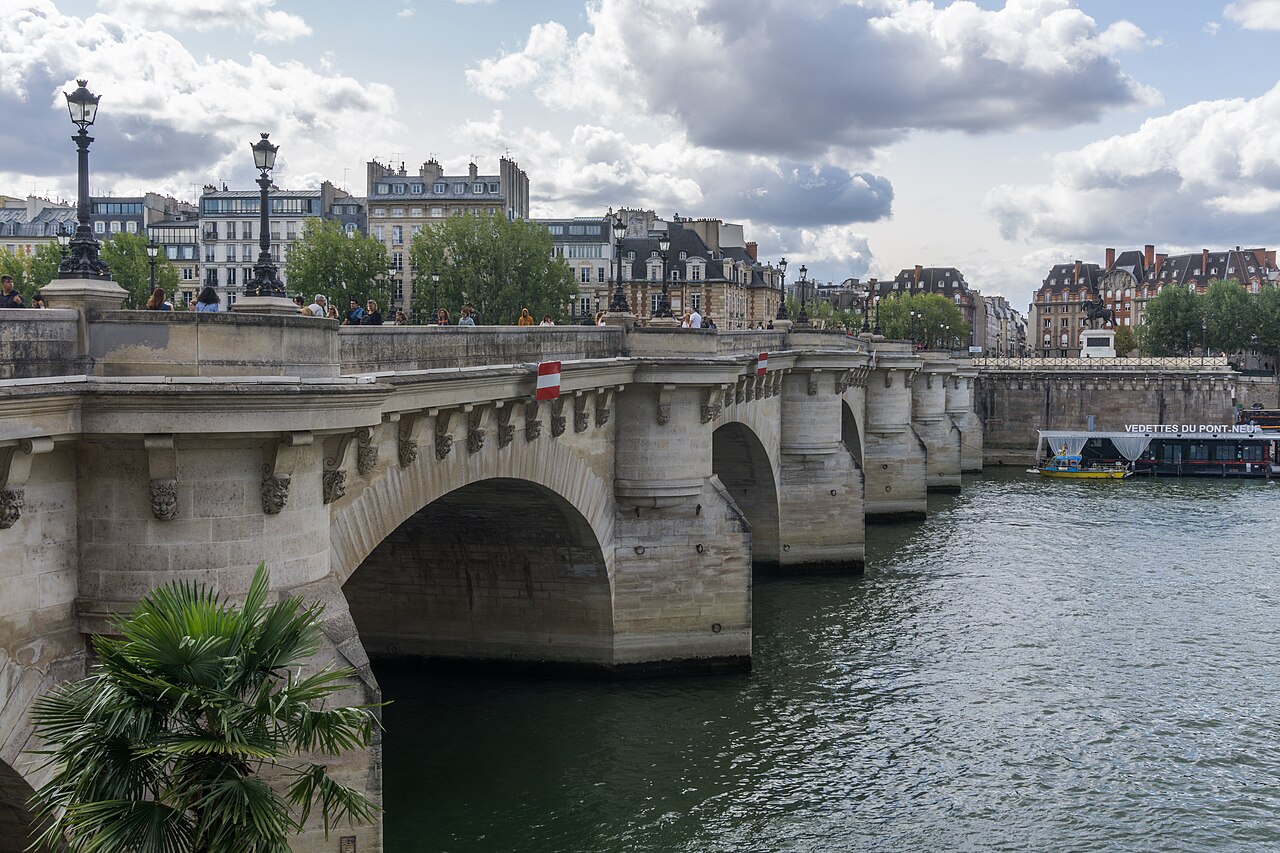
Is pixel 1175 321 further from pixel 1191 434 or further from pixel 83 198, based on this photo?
pixel 83 198

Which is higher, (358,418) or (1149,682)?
(358,418)

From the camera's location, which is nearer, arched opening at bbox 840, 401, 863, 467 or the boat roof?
arched opening at bbox 840, 401, 863, 467

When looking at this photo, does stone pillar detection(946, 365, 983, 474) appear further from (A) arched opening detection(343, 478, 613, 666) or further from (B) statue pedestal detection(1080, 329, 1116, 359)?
(A) arched opening detection(343, 478, 613, 666)

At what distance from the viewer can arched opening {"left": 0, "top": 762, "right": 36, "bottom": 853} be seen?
12.0 meters

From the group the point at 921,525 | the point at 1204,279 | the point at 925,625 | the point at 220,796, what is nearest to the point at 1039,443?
the point at 921,525

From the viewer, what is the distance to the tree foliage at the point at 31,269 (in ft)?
228

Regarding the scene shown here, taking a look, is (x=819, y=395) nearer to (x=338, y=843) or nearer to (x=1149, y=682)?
(x=1149, y=682)

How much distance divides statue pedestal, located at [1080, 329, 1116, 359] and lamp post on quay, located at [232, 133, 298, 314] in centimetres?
10888

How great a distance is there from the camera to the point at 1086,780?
2405cm

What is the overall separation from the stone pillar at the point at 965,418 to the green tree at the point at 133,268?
1876 inches

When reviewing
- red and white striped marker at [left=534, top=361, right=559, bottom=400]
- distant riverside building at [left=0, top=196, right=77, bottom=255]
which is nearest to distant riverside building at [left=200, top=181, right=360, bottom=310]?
distant riverside building at [left=0, top=196, right=77, bottom=255]

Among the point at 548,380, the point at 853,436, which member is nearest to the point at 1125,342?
the point at 853,436

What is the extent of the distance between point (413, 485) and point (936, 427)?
5812cm

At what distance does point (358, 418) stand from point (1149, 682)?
23.3 metres
